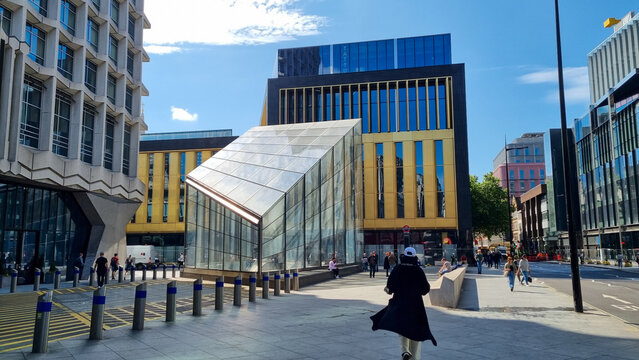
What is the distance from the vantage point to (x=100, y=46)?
28484mm

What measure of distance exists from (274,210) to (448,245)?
26295 mm

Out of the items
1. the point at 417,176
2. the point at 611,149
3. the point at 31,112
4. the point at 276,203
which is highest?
the point at 611,149

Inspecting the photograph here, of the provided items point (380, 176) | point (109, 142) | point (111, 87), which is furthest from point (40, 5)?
point (380, 176)

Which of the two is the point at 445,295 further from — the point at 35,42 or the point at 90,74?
the point at 90,74

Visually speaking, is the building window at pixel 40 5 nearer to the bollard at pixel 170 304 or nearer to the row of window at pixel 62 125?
the row of window at pixel 62 125

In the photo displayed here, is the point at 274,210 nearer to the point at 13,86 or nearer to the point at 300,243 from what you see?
the point at 300,243

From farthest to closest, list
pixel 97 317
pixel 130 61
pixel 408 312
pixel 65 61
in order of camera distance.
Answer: pixel 130 61
pixel 65 61
pixel 97 317
pixel 408 312

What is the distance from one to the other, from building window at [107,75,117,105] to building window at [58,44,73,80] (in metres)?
3.84

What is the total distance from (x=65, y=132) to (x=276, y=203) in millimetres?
13793

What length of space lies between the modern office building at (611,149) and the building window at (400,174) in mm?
21363

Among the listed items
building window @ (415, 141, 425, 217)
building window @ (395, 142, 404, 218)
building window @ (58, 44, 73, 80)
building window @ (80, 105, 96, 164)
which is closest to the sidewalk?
building window @ (80, 105, 96, 164)

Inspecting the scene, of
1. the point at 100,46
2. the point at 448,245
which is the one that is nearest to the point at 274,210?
the point at 100,46

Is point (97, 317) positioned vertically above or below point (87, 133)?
below

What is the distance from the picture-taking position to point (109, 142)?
3006 cm
